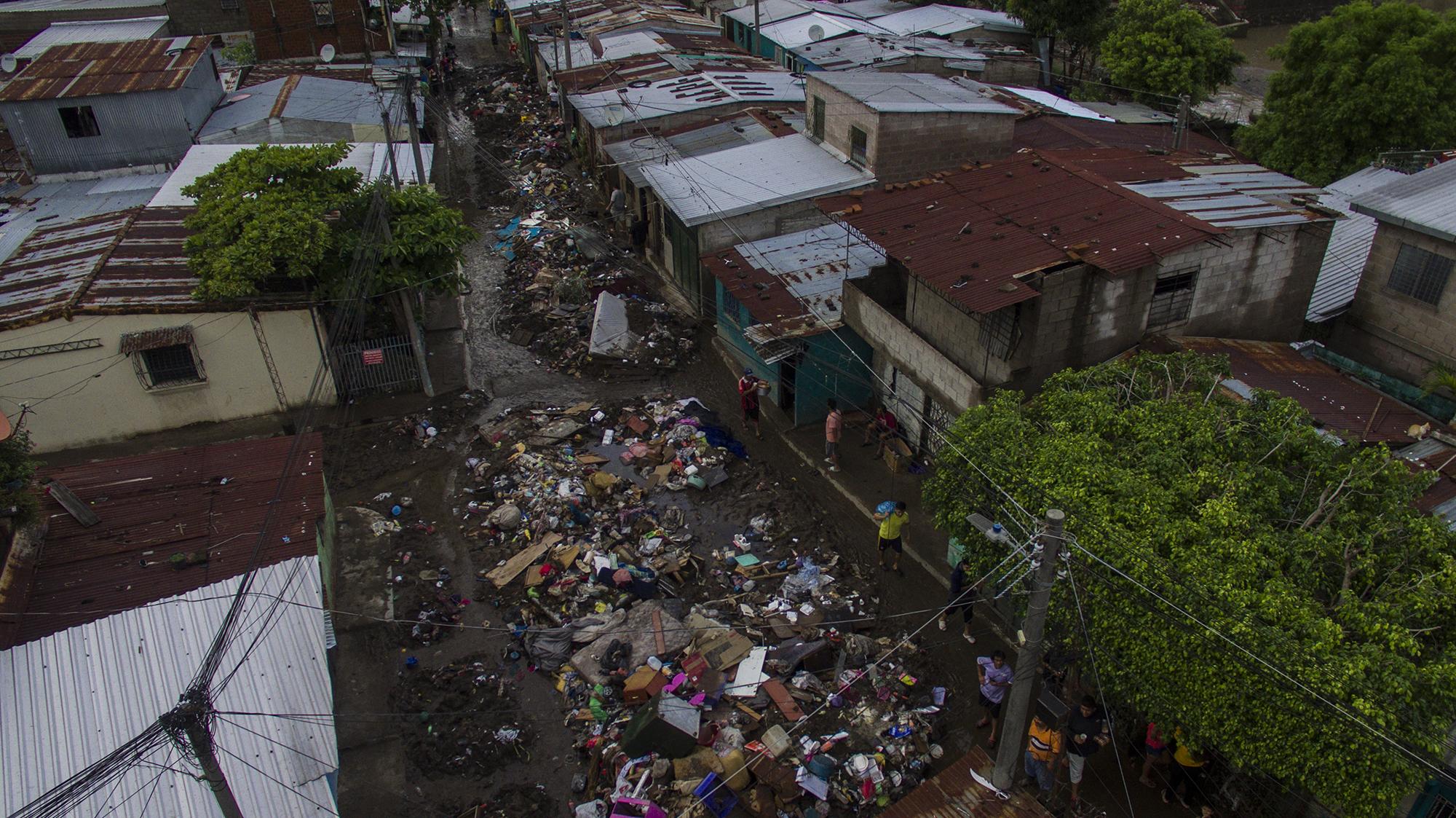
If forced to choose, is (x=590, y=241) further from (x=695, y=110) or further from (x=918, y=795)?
(x=918, y=795)

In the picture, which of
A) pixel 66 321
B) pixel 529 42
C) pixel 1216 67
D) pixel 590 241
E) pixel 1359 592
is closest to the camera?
pixel 1359 592

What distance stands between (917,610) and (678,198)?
1130 cm

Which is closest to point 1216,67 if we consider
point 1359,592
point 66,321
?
point 1359,592

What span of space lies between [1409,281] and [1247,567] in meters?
9.36

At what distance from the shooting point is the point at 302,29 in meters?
35.1

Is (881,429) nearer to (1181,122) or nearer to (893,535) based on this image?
(893,535)

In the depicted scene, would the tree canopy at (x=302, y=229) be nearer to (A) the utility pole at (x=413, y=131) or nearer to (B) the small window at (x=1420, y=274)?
(A) the utility pole at (x=413, y=131)

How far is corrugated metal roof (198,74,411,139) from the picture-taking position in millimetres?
27391

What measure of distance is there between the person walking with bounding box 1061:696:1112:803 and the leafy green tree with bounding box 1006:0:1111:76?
29.3 m

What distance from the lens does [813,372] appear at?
17594 millimetres

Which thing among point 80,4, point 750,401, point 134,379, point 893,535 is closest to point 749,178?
point 750,401

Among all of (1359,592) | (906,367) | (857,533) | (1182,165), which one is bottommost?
(857,533)

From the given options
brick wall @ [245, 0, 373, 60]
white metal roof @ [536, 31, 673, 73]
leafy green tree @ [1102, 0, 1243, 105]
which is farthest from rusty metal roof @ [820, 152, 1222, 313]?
brick wall @ [245, 0, 373, 60]

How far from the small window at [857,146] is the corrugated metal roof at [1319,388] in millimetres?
8661
